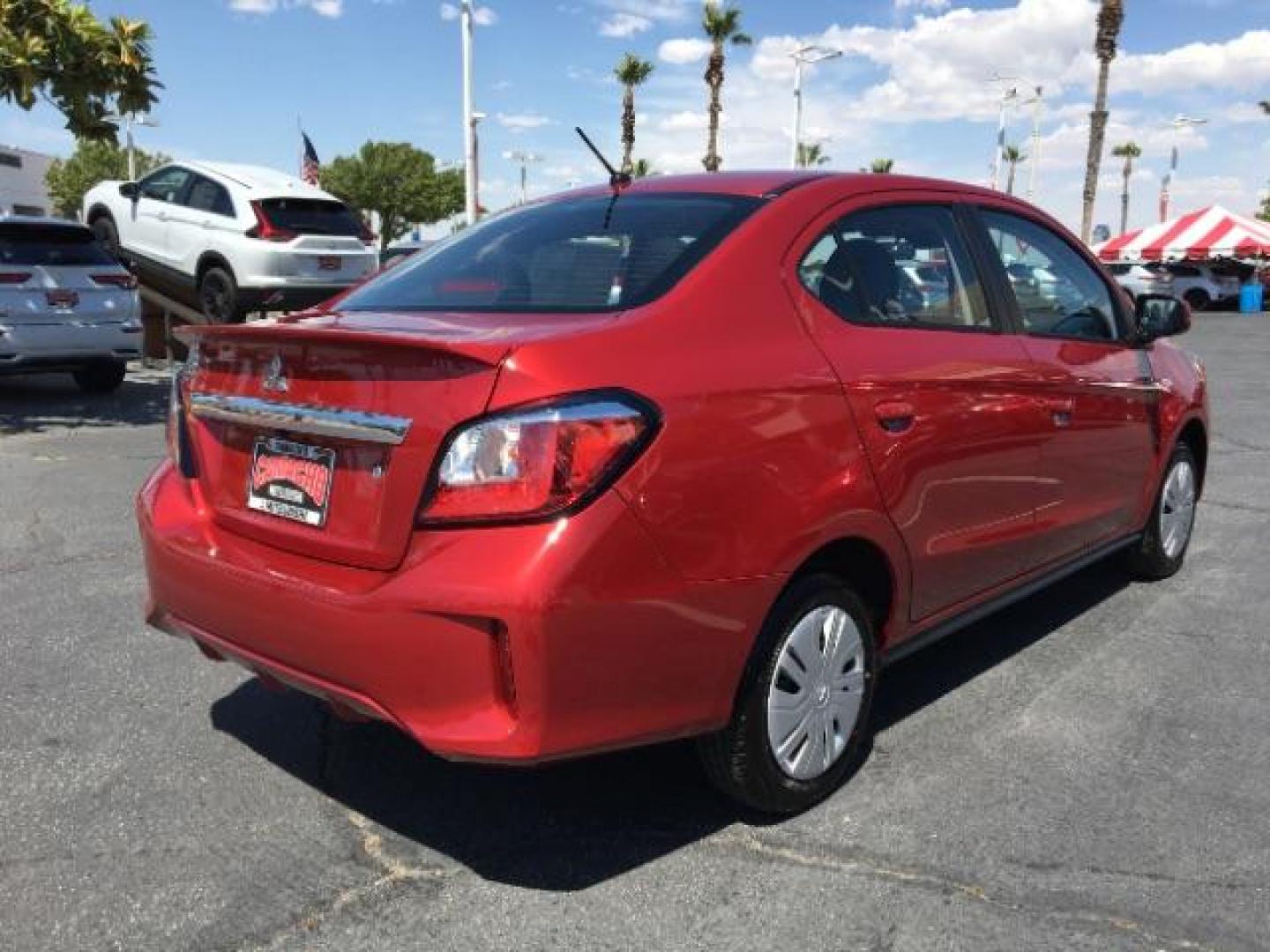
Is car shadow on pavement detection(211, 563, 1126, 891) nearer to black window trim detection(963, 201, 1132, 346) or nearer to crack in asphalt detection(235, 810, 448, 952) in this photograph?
crack in asphalt detection(235, 810, 448, 952)

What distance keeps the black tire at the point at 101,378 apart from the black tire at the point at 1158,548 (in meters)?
10.3

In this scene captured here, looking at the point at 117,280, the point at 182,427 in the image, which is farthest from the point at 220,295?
the point at 182,427

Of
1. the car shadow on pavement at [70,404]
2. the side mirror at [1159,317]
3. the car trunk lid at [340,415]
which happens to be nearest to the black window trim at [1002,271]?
the side mirror at [1159,317]

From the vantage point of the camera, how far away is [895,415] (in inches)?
123

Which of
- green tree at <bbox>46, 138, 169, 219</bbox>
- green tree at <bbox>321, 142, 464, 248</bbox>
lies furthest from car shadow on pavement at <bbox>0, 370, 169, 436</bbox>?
green tree at <bbox>46, 138, 169, 219</bbox>

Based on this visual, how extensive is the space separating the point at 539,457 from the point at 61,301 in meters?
9.87

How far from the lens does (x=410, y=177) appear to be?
66125 mm

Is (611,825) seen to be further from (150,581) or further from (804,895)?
(150,581)

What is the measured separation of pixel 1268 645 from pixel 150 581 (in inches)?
161

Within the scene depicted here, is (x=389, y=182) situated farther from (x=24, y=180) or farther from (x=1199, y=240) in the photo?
(x=1199, y=240)

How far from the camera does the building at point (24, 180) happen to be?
6450 centimetres

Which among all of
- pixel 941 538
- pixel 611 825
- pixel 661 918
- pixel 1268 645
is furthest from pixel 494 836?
pixel 1268 645

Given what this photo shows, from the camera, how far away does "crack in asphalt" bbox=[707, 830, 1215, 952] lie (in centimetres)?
254

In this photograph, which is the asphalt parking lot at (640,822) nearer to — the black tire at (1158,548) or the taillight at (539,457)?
the black tire at (1158,548)
